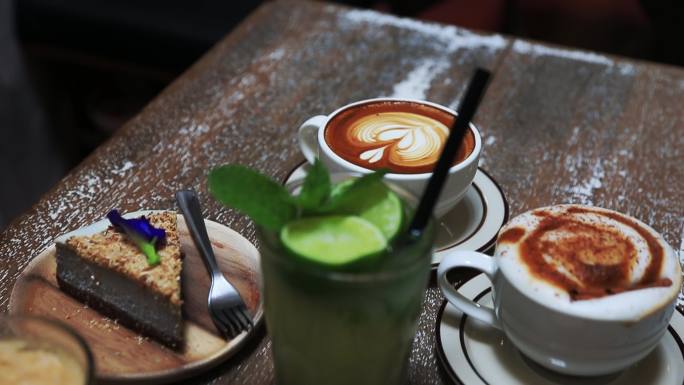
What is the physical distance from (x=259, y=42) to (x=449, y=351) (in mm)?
941

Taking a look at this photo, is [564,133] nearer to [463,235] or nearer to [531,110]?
[531,110]

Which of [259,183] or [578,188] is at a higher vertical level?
[259,183]

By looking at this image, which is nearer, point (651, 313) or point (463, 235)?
point (651, 313)

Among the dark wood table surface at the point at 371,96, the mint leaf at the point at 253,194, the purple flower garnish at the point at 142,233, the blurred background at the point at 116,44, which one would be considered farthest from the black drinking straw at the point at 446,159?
the blurred background at the point at 116,44

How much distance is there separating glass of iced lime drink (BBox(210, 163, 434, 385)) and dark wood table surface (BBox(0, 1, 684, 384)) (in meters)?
0.12

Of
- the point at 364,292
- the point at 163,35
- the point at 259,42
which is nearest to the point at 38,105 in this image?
the point at 163,35

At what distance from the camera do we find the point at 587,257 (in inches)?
25.6

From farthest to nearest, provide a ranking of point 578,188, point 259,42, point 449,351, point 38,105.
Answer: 1. point 38,105
2. point 259,42
3. point 578,188
4. point 449,351

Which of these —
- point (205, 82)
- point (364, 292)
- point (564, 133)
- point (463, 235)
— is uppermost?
point (364, 292)

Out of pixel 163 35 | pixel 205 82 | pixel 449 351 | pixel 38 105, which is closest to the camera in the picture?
pixel 449 351

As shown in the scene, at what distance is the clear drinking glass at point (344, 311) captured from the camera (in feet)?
1.75

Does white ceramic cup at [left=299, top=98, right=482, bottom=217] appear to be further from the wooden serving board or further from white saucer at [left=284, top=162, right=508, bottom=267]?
the wooden serving board

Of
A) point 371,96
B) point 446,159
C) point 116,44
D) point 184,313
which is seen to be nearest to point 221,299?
point 184,313

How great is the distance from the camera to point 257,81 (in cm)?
131
